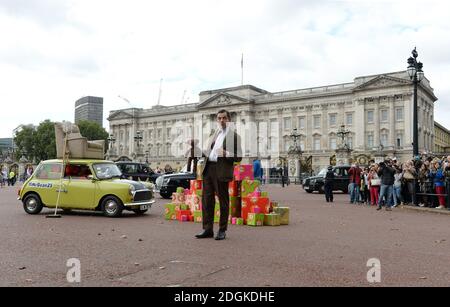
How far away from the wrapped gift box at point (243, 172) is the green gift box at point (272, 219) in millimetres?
1054

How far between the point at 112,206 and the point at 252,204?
171 inches

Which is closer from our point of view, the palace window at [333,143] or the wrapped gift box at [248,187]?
the wrapped gift box at [248,187]

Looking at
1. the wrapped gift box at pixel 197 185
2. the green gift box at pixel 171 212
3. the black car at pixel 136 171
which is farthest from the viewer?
the black car at pixel 136 171

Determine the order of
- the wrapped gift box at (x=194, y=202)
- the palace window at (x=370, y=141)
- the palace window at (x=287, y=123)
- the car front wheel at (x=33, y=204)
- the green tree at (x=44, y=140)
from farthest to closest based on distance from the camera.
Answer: the green tree at (x=44, y=140) < the palace window at (x=287, y=123) < the palace window at (x=370, y=141) < the car front wheel at (x=33, y=204) < the wrapped gift box at (x=194, y=202)

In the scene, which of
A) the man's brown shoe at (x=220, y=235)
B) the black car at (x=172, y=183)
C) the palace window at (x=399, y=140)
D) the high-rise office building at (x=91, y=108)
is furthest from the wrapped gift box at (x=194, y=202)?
the high-rise office building at (x=91, y=108)

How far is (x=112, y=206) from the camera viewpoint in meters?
13.1

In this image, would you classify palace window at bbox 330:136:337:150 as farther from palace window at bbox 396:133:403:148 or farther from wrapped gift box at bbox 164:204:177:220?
wrapped gift box at bbox 164:204:177:220

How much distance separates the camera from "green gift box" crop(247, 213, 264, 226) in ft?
36.1

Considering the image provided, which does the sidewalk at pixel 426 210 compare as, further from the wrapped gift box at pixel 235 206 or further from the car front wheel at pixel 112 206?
the car front wheel at pixel 112 206

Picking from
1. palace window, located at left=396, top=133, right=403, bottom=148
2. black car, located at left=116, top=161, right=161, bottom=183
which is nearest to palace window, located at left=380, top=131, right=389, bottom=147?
palace window, located at left=396, top=133, right=403, bottom=148

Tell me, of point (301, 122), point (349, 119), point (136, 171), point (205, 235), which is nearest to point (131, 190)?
point (205, 235)

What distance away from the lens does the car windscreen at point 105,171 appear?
13445 mm

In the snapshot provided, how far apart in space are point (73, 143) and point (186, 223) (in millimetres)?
4793
